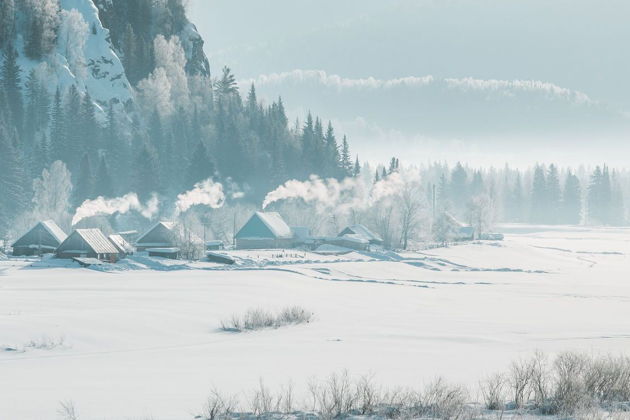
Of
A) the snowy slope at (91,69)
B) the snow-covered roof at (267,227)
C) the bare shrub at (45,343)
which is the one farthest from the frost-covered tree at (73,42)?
the bare shrub at (45,343)

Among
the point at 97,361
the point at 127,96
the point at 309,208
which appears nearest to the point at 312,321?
the point at 97,361

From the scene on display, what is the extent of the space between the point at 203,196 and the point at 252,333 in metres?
91.3

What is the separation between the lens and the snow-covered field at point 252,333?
23078mm

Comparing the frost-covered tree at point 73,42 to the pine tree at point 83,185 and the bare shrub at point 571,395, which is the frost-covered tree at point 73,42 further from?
the bare shrub at point 571,395

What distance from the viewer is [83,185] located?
11525 cm

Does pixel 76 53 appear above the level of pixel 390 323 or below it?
above

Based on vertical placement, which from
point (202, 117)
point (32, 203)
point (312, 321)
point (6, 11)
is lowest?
point (312, 321)

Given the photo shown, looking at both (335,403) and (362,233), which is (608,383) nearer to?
(335,403)

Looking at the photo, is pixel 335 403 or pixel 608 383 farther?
pixel 608 383

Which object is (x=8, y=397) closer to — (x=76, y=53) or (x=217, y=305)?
(x=217, y=305)

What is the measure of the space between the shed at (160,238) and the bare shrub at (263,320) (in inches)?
1760

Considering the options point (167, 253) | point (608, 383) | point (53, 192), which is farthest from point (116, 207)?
point (608, 383)

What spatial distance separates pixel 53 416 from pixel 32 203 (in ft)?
331

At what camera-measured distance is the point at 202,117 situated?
6048 inches
